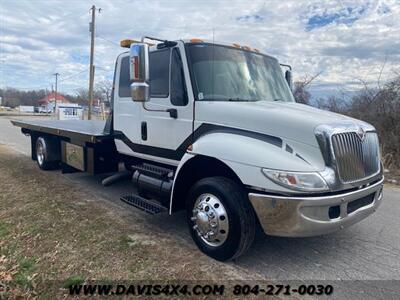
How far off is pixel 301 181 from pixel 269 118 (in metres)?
0.79

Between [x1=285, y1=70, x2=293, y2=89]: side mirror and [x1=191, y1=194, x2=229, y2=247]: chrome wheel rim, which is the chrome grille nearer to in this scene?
[x1=191, y1=194, x2=229, y2=247]: chrome wheel rim

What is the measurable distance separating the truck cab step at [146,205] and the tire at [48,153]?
3996 mm

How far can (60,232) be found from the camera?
4.75 meters

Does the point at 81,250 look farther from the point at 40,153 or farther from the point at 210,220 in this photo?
the point at 40,153

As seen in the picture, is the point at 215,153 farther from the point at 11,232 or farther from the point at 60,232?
the point at 11,232

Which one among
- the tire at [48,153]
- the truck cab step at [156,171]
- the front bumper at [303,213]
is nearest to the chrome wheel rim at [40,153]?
the tire at [48,153]

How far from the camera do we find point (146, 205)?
15.6ft

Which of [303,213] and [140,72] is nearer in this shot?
[303,213]

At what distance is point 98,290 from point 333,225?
2.29 m

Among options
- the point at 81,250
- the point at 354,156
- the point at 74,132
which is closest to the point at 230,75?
the point at 354,156

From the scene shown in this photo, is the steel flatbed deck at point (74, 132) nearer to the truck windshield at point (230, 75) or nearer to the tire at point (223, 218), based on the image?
the truck windshield at point (230, 75)

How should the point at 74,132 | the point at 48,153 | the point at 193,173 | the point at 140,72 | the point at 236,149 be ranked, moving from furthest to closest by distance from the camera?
the point at 48,153, the point at 74,132, the point at 193,173, the point at 140,72, the point at 236,149

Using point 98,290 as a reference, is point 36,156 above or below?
above

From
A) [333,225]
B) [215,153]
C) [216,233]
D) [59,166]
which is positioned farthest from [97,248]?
[59,166]
